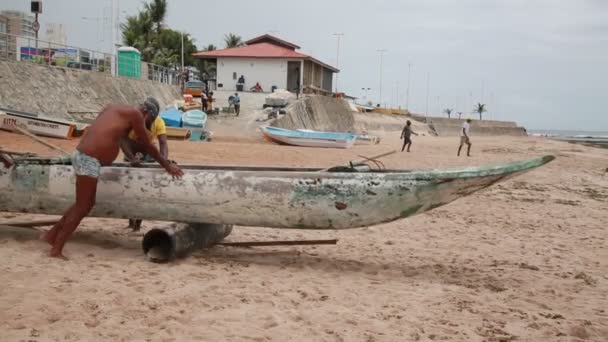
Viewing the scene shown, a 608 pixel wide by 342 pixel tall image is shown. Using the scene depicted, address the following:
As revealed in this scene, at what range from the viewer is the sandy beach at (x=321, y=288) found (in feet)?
10.9

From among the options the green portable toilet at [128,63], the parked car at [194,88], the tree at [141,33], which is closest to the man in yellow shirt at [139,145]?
the green portable toilet at [128,63]

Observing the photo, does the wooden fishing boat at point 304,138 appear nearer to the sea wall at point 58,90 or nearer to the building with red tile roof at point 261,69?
the sea wall at point 58,90

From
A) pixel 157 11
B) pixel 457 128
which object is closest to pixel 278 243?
pixel 157 11

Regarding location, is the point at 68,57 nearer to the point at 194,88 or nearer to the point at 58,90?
the point at 58,90

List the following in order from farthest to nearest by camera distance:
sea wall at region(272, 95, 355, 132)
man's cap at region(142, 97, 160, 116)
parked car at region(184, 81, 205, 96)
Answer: parked car at region(184, 81, 205, 96), sea wall at region(272, 95, 355, 132), man's cap at region(142, 97, 160, 116)

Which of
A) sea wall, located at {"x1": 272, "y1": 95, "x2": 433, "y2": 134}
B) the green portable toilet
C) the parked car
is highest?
the green portable toilet

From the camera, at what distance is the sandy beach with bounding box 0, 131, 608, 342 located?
131 inches

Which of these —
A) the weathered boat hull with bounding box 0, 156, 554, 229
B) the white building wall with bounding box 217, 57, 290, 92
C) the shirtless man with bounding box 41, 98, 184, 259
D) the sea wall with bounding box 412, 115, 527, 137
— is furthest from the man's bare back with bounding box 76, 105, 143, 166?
the sea wall with bounding box 412, 115, 527, 137

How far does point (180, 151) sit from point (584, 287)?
11562 mm

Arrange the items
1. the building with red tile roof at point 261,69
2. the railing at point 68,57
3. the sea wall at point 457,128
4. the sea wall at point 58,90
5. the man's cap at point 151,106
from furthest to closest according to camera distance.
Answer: the sea wall at point 457,128 < the building with red tile roof at point 261,69 < the railing at point 68,57 < the sea wall at point 58,90 < the man's cap at point 151,106

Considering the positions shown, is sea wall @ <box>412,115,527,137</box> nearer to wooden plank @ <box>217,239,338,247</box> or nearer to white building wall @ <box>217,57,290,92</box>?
white building wall @ <box>217,57,290,92</box>

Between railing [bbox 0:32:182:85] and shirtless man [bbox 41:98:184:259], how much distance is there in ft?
48.8

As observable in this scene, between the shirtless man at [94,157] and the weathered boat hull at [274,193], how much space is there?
8.9 inches

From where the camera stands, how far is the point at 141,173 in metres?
4.89
